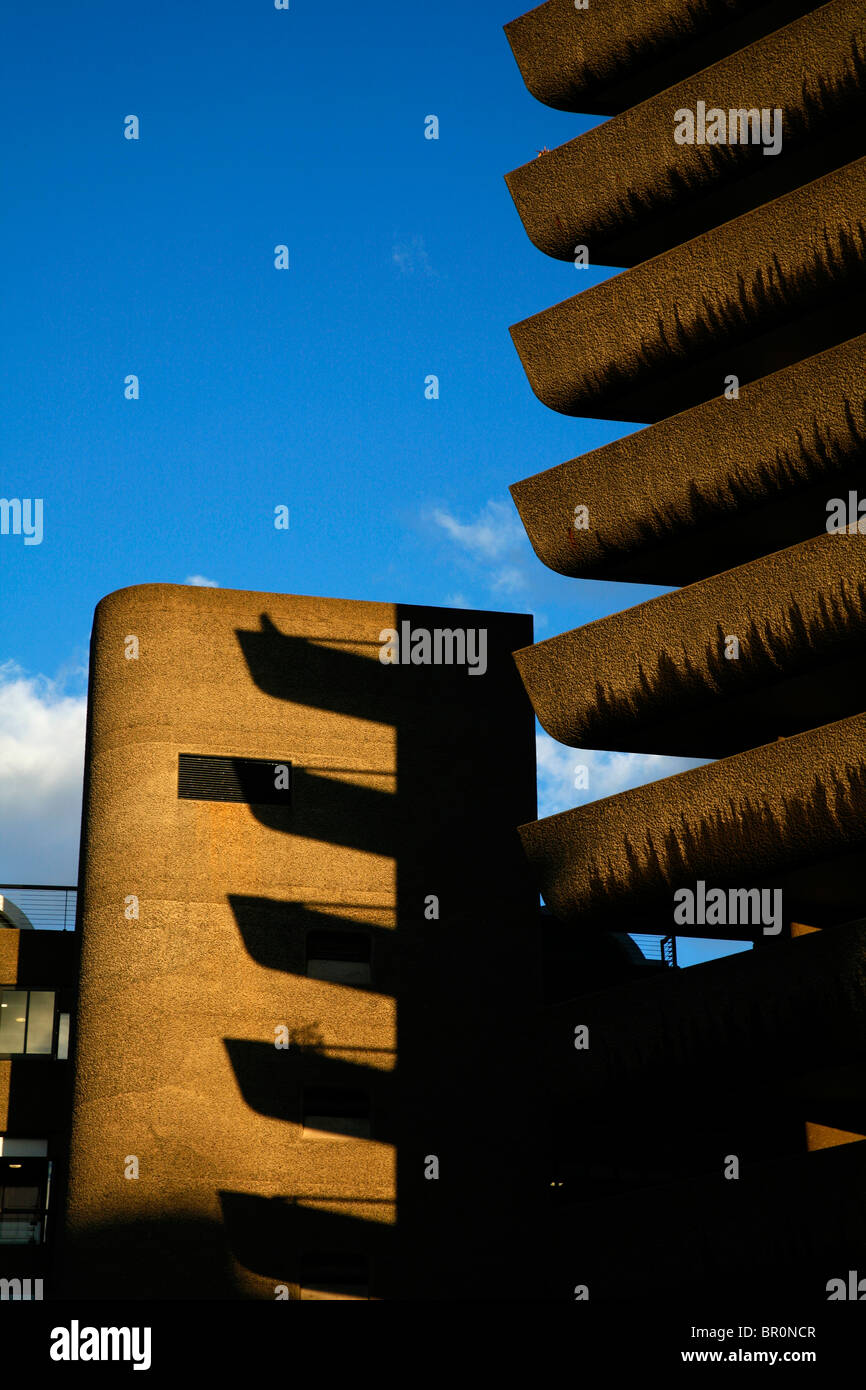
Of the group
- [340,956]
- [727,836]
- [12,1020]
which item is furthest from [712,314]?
[12,1020]

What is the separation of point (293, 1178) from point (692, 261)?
1930 cm

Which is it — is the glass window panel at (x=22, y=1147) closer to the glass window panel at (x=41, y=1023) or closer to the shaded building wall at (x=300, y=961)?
the glass window panel at (x=41, y=1023)

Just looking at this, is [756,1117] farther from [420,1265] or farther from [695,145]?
[695,145]

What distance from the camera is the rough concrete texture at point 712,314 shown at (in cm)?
3023

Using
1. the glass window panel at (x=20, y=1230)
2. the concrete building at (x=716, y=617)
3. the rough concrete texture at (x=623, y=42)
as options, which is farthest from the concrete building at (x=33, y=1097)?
the rough concrete texture at (x=623, y=42)

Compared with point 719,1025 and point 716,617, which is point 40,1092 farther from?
point 716,617

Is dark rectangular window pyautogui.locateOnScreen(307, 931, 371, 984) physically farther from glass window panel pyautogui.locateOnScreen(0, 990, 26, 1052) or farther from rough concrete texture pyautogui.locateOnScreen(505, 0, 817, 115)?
rough concrete texture pyautogui.locateOnScreen(505, 0, 817, 115)

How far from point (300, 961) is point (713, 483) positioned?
43.1ft

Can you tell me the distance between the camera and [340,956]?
36.1 metres

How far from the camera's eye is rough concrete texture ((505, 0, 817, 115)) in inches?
1363

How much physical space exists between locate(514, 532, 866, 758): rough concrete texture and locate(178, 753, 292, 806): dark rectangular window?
6.89m

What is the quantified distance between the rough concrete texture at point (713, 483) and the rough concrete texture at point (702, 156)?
5366 millimetres

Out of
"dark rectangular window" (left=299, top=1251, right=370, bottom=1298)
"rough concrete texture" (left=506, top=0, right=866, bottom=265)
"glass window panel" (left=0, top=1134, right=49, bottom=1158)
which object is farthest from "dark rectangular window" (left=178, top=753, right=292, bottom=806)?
"rough concrete texture" (left=506, top=0, right=866, bottom=265)
